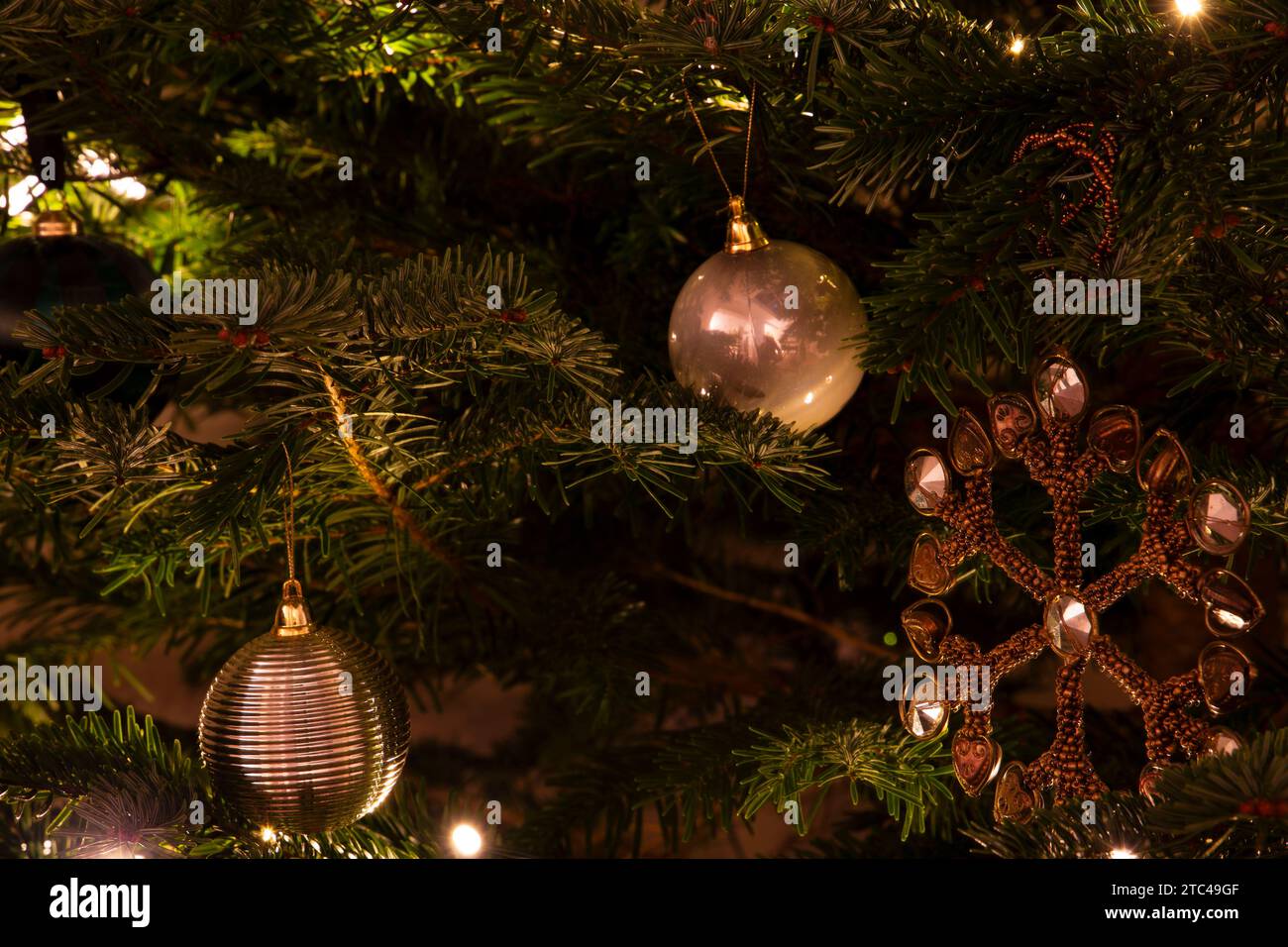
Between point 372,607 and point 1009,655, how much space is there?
396mm

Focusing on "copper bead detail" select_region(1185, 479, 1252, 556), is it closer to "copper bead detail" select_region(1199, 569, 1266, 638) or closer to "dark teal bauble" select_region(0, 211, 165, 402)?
"copper bead detail" select_region(1199, 569, 1266, 638)

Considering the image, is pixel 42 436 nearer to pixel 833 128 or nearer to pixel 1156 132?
pixel 833 128

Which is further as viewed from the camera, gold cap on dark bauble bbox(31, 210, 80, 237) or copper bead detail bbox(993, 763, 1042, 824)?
gold cap on dark bauble bbox(31, 210, 80, 237)

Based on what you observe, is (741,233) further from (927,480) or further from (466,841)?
(466,841)

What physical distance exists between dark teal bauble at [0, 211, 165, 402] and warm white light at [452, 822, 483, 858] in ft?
0.96

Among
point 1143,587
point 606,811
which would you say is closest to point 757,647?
point 606,811

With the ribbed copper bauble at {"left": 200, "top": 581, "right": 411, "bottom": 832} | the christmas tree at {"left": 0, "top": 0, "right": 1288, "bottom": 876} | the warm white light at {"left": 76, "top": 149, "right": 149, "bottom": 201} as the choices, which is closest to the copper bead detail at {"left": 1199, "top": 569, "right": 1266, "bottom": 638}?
the christmas tree at {"left": 0, "top": 0, "right": 1288, "bottom": 876}

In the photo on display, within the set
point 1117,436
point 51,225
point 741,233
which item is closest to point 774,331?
point 741,233

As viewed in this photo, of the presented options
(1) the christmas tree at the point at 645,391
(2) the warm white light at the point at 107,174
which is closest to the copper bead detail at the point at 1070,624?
(1) the christmas tree at the point at 645,391

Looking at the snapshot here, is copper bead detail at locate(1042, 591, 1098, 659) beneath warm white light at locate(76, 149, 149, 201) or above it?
beneath

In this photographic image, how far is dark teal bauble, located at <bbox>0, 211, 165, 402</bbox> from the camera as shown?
0.61 m

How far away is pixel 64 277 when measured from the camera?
62 centimetres

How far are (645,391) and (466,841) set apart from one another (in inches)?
10.1

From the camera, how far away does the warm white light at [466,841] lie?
61 cm
